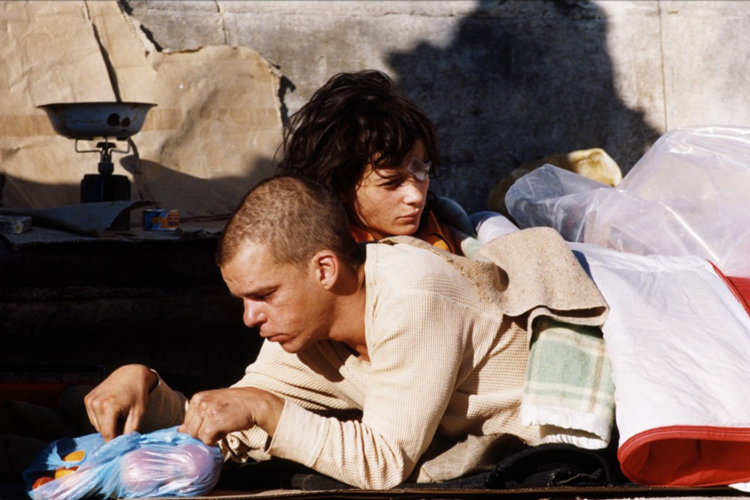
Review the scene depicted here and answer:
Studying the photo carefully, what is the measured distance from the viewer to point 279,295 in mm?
2008

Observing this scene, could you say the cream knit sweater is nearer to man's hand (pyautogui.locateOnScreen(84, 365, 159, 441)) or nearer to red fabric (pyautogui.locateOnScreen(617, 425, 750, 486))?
man's hand (pyautogui.locateOnScreen(84, 365, 159, 441))

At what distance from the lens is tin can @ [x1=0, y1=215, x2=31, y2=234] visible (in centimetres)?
338

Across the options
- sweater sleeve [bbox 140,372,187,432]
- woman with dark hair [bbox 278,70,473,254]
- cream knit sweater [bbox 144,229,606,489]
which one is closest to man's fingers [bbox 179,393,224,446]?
cream knit sweater [bbox 144,229,606,489]

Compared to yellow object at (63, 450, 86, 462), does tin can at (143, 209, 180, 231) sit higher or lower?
higher

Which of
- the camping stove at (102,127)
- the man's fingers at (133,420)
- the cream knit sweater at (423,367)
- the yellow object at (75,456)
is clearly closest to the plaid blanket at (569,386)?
the cream knit sweater at (423,367)

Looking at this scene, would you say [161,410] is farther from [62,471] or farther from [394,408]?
[394,408]

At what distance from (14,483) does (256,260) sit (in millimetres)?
989

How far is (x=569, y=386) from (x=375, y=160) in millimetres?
978

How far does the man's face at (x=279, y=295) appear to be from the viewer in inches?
78.3

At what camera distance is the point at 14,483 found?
236cm

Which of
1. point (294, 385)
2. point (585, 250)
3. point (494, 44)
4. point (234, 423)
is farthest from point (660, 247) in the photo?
point (494, 44)

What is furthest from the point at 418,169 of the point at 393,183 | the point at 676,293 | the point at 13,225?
the point at 13,225

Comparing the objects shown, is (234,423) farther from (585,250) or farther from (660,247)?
(660,247)

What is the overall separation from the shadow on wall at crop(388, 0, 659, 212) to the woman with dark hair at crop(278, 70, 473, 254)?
2.28m
